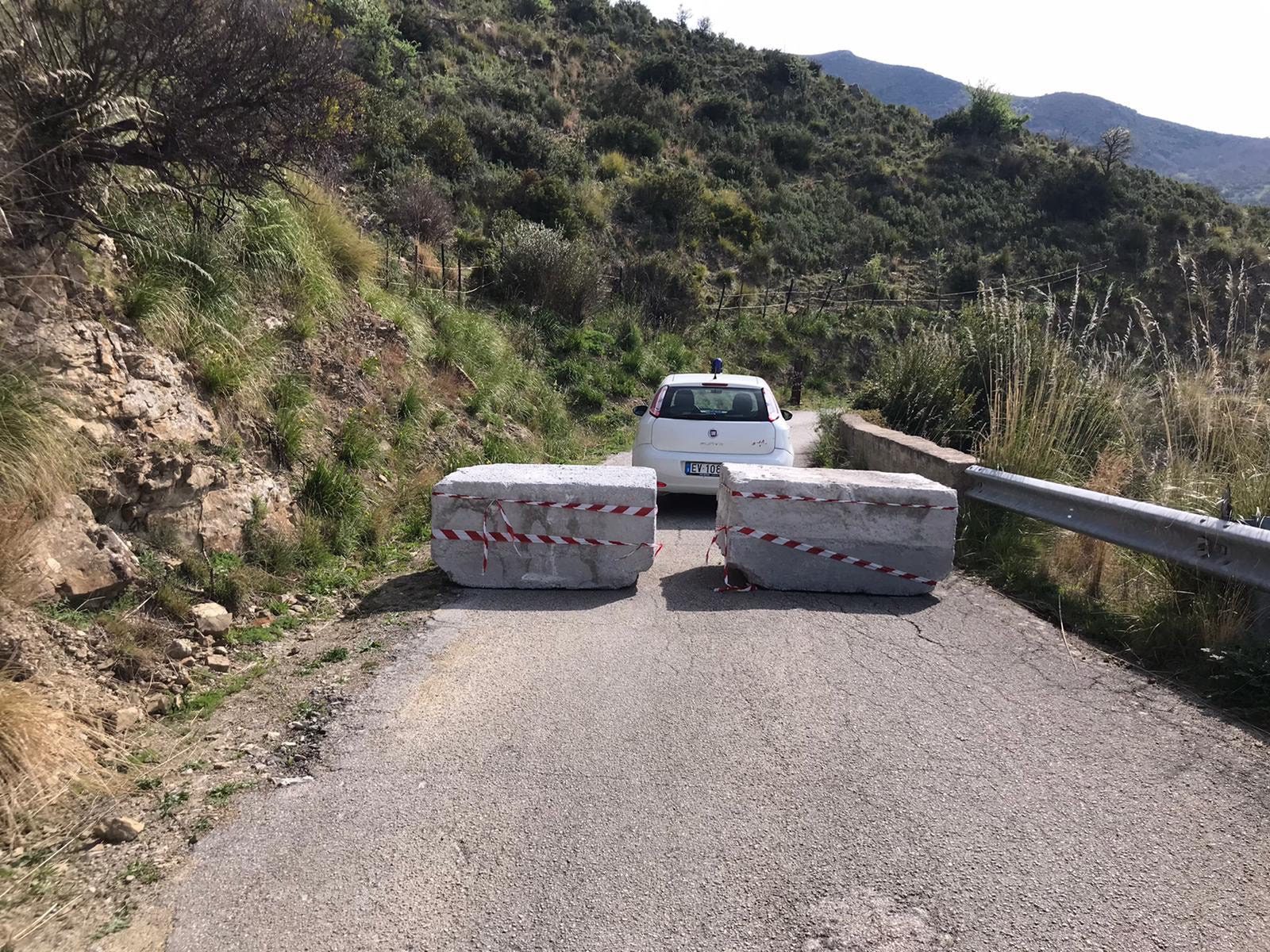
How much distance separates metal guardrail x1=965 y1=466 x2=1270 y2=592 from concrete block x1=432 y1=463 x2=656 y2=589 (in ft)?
9.79

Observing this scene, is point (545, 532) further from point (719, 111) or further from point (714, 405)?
point (719, 111)

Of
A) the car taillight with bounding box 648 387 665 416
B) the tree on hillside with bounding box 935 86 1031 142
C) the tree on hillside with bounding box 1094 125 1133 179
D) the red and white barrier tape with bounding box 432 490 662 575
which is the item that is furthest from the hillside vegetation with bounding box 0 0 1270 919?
the tree on hillside with bounding box 935 86 1031 142

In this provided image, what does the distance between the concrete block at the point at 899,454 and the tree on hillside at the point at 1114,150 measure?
49.7 m

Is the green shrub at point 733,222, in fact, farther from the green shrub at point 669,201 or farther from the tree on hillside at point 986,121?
the tree on hillside at point 986,121

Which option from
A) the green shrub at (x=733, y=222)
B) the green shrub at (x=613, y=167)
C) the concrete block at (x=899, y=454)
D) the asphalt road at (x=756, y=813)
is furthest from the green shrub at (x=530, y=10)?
the asphalt road at (x=756, y=813)

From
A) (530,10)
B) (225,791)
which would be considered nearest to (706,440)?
(225,791)

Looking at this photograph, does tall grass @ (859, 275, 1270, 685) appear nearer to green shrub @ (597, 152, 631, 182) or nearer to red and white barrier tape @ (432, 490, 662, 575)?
red and white barrier tape @ (432, 490, 662, 575)

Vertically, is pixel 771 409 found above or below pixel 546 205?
below

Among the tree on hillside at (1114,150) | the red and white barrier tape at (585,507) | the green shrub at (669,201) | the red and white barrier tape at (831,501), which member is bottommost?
the red and white barrier tape at (585,507)

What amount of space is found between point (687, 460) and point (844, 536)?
10.9ft

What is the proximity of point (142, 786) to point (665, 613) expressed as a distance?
11.3 ft

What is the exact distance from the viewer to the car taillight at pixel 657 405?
10266 mm

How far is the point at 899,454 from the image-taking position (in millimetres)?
9852

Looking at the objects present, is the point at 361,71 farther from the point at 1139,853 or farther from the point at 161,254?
the point at 1139,853
